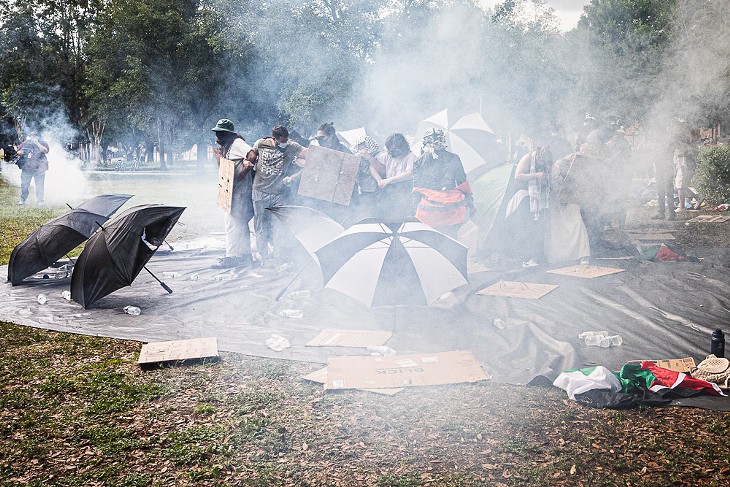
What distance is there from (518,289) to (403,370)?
2.56 meters

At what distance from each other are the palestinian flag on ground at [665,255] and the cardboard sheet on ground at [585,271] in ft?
2.70

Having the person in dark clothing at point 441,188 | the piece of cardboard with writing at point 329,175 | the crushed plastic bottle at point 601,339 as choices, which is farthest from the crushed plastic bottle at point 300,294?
the crushed plastic bottle at point 601,339

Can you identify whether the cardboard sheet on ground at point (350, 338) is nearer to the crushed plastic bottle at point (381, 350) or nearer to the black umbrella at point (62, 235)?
the crushed plastic bottle at point (381, 350)

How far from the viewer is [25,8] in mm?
32062

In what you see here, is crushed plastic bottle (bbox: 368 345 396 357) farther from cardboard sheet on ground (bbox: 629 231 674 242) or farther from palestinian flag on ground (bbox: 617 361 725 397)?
cardboard sheet on ground (bbox: 629 231 674 242)

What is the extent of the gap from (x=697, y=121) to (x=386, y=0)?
253 inches

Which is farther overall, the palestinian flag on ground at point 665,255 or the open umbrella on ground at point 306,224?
the palestinian flag on ground at point 665,255

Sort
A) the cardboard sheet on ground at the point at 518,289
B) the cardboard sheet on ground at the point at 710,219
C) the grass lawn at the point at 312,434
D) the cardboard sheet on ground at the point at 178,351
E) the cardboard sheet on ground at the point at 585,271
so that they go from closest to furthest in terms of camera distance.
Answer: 1. the grass lawn at the point at 312,434
2. the cardboard sheet on ground at the point at 178,351
3. the cardboard sheet on ground at the point at 518,289
4. the cardboard sheet on ground at the point at 585,271
5. the cardboard sheet on ground at the point at 710,219

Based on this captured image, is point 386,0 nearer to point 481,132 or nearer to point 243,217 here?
point 481,132

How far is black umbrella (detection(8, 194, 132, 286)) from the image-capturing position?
6.08 m

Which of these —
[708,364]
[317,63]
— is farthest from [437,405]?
[317,63]

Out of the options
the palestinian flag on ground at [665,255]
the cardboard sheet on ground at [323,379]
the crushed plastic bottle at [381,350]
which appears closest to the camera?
the cardboard sheet on ground at [323,379]

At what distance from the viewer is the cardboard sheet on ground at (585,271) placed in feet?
22.3

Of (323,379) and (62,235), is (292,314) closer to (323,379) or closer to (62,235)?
(323,379)
